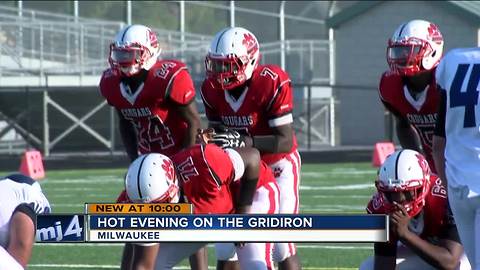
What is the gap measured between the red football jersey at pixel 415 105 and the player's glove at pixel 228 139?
2.86 ft

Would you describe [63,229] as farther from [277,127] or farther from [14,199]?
[277,127]

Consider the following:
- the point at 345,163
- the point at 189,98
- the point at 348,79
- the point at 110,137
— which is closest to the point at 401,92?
the point at 189,98

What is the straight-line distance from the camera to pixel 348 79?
2350cm

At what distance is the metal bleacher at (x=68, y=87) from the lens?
65.0ft

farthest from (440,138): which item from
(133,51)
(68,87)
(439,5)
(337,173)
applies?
(439,5)

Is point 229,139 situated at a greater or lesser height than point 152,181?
greater

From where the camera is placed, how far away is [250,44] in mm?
7129

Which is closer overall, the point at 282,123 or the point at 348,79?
the point at 282,123

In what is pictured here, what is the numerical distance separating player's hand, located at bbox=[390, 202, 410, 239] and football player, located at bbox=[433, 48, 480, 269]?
1.54ft

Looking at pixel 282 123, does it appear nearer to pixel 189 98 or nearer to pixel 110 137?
pixel 189 98

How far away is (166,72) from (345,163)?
9976 mm

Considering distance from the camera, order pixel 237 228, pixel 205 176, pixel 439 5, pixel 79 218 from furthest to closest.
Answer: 1. pixel 439 5
2. pixel 205 176
3. pixel 79 218
4. pixel 237 228

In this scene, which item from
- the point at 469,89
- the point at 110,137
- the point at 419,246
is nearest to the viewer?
the point at 469,89

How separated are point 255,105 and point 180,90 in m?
0.51
